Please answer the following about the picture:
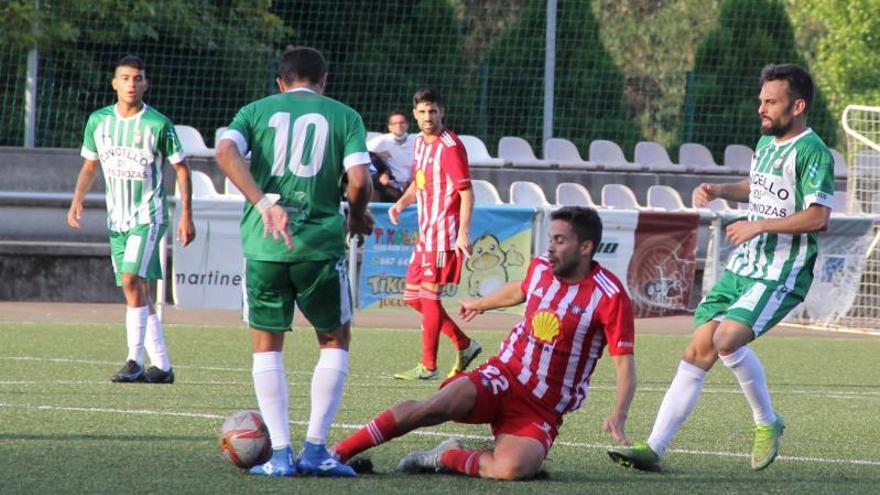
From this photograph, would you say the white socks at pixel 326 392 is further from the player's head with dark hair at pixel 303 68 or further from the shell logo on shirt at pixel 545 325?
the player's head with dark hair at pixel 303 68

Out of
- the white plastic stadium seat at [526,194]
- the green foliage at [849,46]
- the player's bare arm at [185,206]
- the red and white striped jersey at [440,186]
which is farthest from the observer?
the green foliage at [849,46]

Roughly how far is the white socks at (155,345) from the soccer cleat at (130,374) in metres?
0.11

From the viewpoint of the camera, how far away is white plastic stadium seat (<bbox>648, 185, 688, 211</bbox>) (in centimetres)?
1981

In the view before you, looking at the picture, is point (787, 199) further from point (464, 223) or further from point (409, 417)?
point (464, 223)

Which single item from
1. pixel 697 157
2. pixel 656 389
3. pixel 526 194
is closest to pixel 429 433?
pixel 656 389

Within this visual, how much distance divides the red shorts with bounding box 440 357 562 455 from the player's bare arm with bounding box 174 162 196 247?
3673mm

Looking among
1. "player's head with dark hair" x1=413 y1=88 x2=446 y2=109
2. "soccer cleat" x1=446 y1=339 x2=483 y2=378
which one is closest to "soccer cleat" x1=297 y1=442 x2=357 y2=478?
"soccer cleat" x1=446 y1=339 x2=483 y2=378

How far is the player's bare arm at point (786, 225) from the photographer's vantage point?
6713mm

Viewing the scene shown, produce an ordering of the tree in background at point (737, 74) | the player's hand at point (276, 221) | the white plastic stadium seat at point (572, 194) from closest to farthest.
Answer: the player's hand at point (276, 221) < the white plastic stadium seat at point (572, 194) < the tree in background at point (737, 74)

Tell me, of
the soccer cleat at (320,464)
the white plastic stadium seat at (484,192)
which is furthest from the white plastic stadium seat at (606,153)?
the soccer cleat at (320,464)

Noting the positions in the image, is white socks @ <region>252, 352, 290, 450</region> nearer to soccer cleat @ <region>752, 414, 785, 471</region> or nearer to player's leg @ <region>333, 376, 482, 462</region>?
player's leg @ <region>333, 376, 482, 462</region>

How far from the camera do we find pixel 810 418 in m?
9.12

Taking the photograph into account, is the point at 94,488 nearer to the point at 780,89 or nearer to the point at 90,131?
the point at 780,89

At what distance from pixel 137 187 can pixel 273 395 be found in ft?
13.3
